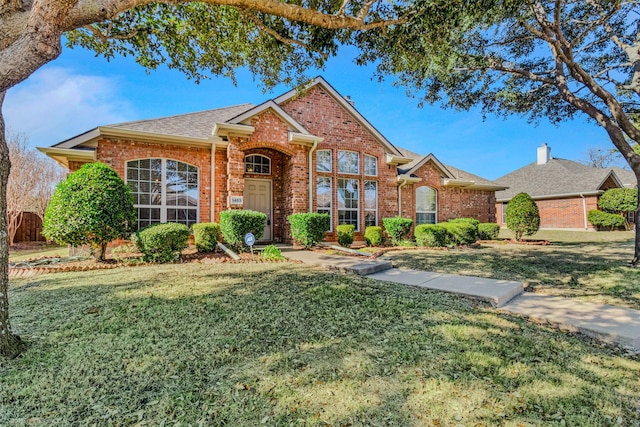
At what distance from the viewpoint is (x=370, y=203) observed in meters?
13.4

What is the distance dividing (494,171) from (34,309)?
37664mm

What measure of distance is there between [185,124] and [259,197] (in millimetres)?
3713

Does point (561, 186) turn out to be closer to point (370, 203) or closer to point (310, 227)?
point (370, 203)

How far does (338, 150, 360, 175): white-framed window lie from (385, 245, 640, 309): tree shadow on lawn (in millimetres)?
4669

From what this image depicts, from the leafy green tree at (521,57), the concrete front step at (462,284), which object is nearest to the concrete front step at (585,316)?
the concrete front step at (462,284)

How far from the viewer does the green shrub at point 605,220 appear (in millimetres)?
21688

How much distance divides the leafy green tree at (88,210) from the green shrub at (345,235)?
6.82 meters

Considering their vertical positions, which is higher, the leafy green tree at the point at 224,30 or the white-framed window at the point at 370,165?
the leafy green tree at the point at 224,30

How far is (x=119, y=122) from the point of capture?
1022 cm

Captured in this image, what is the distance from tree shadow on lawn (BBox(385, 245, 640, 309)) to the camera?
5.36 m

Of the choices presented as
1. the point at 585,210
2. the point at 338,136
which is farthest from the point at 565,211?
the point at 338,136

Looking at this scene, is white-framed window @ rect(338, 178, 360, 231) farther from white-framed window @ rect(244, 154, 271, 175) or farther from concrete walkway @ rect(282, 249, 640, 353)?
concrete walkway @ rect(282, 249, 640, 353)

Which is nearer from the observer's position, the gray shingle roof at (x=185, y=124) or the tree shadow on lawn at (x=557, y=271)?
the tree shadow on lawn at (x=557, y=271)

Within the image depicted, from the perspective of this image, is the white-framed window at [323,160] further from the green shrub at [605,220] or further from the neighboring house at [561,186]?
the neighboring house at [561,186]
